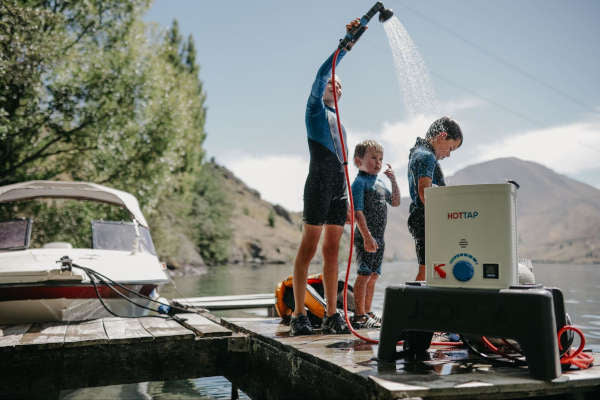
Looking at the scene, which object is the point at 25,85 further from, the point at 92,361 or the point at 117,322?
the point at 92,361

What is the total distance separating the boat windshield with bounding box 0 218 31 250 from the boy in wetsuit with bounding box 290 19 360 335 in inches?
161

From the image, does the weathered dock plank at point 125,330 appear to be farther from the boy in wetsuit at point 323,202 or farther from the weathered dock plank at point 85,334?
the boy in wetsuit at point 323,202

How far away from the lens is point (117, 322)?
557cm

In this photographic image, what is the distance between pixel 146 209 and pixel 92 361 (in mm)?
16087

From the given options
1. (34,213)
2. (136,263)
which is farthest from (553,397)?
(34,213)

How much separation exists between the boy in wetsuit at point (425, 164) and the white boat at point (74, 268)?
336cm

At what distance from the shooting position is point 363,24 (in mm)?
4059

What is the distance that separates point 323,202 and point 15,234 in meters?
4.47

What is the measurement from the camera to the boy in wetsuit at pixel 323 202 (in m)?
4.32

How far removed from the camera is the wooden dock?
258 cm

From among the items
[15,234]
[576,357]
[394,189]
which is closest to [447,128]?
[394,189]

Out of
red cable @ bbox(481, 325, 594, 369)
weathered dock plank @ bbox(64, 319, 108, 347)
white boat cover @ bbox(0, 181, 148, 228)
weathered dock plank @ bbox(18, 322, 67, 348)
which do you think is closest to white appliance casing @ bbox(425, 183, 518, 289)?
red cable @ bbox(481, 325, 594, 369)

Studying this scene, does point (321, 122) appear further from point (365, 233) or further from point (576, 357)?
point (576, 357)

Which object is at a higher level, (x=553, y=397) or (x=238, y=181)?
(x=238, y=181)
